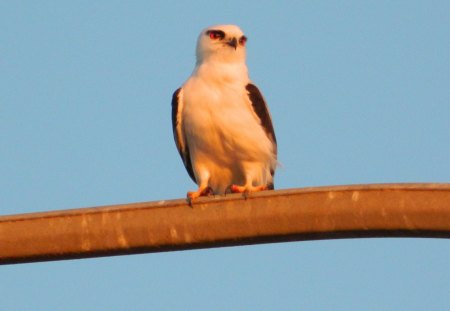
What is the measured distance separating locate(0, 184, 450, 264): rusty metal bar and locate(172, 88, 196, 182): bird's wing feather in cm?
421

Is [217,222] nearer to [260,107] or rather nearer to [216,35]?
[260,107]

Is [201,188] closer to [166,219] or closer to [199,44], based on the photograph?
[199,44]

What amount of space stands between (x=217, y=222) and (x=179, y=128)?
448 cm

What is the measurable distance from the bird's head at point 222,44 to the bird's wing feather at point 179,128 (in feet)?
1.92

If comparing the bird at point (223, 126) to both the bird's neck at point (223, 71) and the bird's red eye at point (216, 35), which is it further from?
the bird's red eye at point (216, 35)

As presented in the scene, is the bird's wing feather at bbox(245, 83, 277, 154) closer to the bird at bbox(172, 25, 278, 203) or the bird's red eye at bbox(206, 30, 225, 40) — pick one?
the bird at bbox(172, 25, 278, 203)

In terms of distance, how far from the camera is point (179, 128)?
9273 mm

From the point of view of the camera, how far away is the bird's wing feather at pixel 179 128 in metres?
9.12

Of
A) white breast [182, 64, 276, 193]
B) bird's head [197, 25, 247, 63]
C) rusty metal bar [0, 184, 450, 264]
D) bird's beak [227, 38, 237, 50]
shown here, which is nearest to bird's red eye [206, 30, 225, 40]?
bird's head [197, 25, 247, 63]

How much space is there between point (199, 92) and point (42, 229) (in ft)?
14.2

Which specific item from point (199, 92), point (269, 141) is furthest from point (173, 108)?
point (269, 141)

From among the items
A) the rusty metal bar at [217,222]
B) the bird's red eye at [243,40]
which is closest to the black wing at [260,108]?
the bird's red eye at [243,40]

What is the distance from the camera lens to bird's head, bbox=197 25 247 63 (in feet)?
31.2

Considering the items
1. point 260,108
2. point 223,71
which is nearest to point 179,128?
point 223,71
